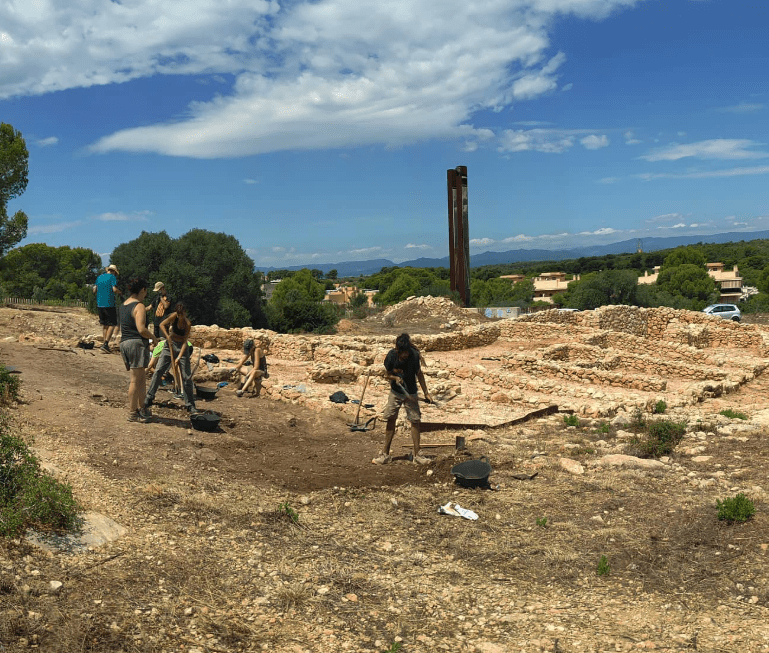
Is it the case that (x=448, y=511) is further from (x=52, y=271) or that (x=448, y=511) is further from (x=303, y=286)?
(x=303, y=286)

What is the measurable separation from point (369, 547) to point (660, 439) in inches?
204

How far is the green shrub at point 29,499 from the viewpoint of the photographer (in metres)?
4.64

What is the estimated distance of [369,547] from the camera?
18.3 ft

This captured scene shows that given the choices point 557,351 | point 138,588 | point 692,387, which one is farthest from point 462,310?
point 138,588

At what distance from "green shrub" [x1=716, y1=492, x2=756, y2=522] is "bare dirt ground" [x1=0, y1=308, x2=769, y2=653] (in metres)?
0.08

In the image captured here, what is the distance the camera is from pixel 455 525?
6.21m

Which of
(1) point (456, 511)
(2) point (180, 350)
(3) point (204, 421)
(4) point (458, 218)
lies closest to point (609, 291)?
(4) point (458, 218)

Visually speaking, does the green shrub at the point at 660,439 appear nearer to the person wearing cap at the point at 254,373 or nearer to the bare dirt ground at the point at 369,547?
the bare dirt ground at the point at 369,547

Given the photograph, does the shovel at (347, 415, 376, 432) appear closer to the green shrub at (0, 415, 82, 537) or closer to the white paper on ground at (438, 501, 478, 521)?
the white paper on ground at (438, 501, 478, 521)

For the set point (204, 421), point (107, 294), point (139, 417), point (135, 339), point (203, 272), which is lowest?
point (204, 421)

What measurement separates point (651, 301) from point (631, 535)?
3633 cm

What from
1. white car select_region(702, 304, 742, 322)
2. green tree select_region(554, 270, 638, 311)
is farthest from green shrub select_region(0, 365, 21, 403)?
green tree select_region(554, 270, 638, 311)

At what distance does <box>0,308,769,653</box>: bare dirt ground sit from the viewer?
4.11 m

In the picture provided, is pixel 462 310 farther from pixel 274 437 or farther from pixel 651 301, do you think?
pixel 274 437
